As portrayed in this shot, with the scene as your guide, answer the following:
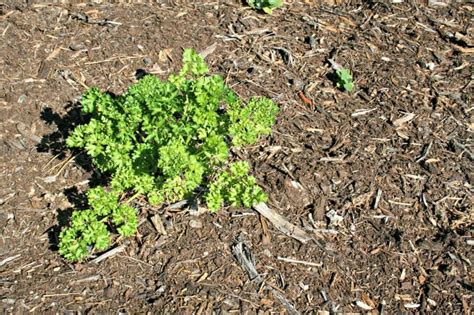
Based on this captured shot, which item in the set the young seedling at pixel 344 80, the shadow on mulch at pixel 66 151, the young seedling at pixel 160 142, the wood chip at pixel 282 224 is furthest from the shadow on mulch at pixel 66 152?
the young seedling at pixel 344 80

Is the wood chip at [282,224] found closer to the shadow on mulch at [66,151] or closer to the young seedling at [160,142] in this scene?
the young seedling at [160,142]

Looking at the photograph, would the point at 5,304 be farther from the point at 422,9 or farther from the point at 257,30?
the point at 422,9

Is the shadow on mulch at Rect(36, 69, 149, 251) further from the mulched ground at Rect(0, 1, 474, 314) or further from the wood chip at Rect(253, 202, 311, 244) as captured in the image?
the wood chip at Rect(253, 202, 311, 244)

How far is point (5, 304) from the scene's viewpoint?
3.55 metres

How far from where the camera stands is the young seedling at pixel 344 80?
4.92m

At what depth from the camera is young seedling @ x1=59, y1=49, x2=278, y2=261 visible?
360cm

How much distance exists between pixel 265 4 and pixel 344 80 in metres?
1.09

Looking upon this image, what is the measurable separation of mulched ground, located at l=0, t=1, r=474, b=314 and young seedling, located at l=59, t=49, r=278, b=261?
287 mm

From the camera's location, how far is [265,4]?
545 cm

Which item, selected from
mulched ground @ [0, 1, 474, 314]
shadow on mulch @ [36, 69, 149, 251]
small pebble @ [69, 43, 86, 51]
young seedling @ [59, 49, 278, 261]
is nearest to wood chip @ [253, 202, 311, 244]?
mulched ground @ [0, 1, 474, 314]

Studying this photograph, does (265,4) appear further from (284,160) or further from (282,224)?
(282,224)

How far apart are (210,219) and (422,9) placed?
3092 millimetres

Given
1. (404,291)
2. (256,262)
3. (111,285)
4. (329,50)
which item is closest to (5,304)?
(111,285)

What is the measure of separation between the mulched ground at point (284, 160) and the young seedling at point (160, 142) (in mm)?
287
